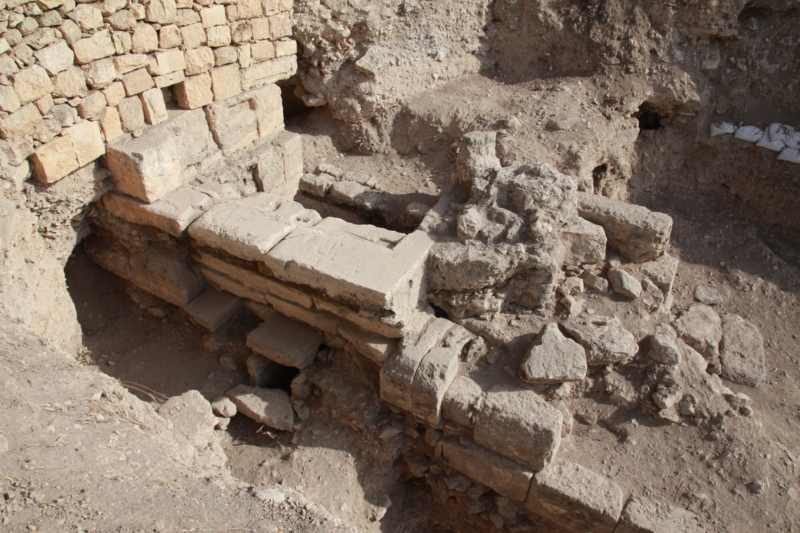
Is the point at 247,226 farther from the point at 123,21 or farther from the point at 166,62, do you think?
the point at 123,21

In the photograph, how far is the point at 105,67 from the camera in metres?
3.94

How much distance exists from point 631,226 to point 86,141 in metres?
4.28

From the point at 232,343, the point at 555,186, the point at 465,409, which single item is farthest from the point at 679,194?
the point at 232,343

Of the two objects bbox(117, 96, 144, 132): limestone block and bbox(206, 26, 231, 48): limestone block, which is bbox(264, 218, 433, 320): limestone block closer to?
bbox(117, 96, 144, 132): limestone block

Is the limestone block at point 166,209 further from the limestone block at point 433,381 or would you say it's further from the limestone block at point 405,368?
the limestone block at point 433,381

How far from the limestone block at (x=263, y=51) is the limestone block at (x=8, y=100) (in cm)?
215

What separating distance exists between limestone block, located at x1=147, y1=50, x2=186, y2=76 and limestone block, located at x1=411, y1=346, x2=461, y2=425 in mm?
3128

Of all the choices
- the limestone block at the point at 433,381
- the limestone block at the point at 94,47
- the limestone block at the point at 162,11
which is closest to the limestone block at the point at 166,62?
the limestone block at the point at 162,11

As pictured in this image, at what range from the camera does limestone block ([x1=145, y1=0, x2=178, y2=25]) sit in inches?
161

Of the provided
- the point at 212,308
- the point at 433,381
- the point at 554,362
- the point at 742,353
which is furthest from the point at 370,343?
the point at 742,353

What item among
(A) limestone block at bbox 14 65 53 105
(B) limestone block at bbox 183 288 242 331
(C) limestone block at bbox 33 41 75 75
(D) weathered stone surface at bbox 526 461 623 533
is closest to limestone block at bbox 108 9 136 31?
(C) limestone block at bbox 33 41 75 75

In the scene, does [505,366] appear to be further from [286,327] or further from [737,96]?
[737,96]

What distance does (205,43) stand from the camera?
4.58 meters

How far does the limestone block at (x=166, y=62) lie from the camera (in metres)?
4.26
